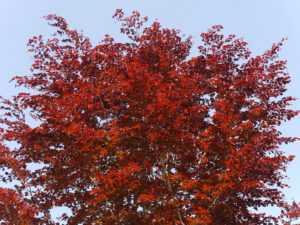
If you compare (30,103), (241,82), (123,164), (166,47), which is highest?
(166,47)

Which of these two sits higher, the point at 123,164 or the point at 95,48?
the point at 95,48

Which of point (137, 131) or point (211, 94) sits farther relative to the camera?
point (211, 94)

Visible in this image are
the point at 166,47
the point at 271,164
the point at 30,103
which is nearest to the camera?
the point at 271,164

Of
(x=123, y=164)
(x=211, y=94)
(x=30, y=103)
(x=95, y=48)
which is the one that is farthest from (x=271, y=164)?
(x=30, y=103)

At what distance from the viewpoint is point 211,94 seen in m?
10.9

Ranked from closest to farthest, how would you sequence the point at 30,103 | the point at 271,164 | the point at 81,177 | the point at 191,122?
the point at 271,164 → the point at 191,122 → the point at 81,177 → the point at 30,103

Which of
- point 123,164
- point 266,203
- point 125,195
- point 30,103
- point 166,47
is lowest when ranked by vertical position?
point 266,203

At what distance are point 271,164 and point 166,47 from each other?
6.05 m

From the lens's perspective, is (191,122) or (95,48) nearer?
(191,122)

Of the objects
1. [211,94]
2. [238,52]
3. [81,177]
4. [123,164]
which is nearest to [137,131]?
[123,164]

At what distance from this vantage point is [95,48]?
37.4ft

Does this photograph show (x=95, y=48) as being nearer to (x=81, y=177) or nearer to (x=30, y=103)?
(x=30, y=103)

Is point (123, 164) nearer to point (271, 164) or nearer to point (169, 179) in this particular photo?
point (169, 179)

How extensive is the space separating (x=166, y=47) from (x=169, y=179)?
18.0ft
